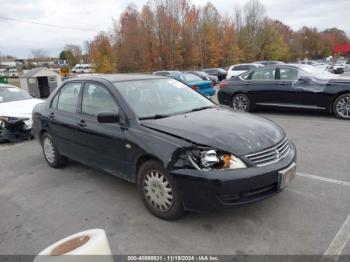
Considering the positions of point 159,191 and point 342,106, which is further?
point 342,106

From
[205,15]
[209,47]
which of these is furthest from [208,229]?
[205,15]

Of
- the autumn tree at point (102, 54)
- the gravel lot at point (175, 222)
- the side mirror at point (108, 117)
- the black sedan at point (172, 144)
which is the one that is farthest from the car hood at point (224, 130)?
the autumn tree at point (102, 54)

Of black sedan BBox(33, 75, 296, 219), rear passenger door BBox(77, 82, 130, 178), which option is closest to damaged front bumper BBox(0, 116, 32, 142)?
black sedan BBox(33, 75, 296, 219)

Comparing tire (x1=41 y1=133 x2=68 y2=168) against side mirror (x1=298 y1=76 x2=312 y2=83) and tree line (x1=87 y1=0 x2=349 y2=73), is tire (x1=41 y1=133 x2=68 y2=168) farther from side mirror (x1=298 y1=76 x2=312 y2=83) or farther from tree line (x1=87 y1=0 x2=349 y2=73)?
tree line (x1=87 y1=0 x2=349 y2=73)

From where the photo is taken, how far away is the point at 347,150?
5438mm

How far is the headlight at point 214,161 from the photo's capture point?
116 inches

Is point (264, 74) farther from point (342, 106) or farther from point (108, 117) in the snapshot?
point (108, 117)

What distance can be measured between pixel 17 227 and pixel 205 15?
170 feet

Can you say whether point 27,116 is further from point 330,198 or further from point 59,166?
point 330,198

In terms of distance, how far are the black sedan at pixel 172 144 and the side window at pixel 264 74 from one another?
17.0ft

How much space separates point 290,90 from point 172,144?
6467 mm

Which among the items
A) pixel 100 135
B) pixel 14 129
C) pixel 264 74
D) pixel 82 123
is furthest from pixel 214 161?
pixel 264 74

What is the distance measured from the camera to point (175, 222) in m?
3.29

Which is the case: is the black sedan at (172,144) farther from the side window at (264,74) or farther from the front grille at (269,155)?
the side window at (264,74)
